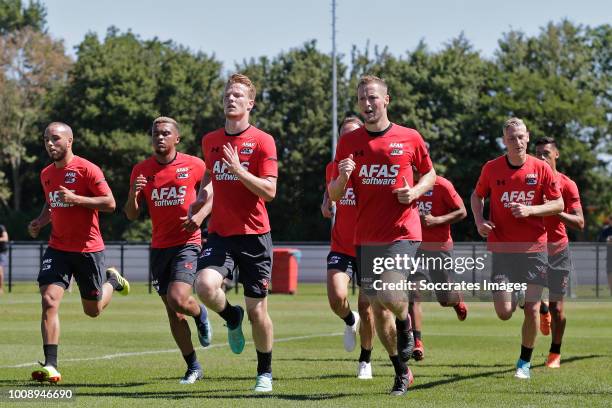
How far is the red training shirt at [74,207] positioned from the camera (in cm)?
1134


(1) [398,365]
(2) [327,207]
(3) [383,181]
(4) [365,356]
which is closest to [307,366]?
(4) [365,356]

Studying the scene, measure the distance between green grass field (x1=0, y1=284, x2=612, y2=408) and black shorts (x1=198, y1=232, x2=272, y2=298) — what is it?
945 millimetres

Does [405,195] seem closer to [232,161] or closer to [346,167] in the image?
[346,167]

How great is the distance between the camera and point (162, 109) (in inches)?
2657

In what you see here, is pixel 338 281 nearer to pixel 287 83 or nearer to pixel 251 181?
pixel 251 181

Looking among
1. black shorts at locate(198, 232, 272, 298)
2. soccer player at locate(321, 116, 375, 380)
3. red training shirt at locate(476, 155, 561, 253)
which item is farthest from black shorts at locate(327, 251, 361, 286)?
black shorts at locate(198, 232, 272, 298)

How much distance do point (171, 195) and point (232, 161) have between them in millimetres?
1987

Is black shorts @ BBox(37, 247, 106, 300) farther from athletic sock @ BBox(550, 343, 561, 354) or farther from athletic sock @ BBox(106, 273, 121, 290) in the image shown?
athletic sock @ BBox(550, 343, 561, 354)

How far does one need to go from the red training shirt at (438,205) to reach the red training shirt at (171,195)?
365cm

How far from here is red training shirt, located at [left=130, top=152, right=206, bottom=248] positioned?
1113 cm

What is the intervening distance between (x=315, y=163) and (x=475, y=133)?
29.3ft

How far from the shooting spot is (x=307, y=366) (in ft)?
42.6

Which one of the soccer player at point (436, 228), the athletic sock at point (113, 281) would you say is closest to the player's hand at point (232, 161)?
the athletic sock at point (113, 281)

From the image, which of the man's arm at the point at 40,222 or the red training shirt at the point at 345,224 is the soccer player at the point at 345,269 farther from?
the man's arm at the point at 40,222
